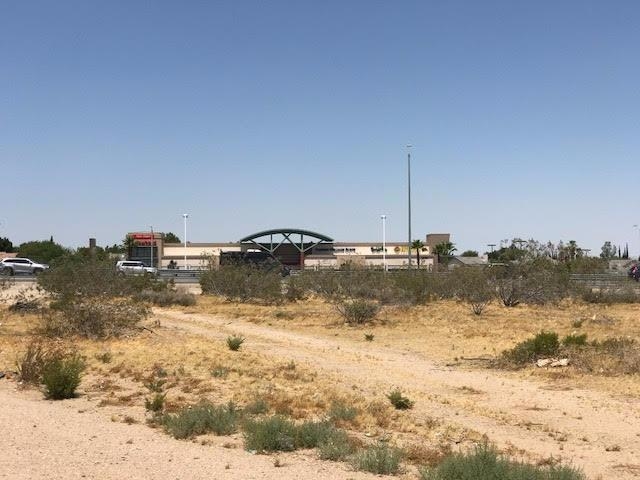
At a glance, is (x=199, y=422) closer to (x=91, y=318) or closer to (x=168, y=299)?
(x=91, y=318)

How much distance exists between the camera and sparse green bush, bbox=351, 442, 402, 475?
8.53 m

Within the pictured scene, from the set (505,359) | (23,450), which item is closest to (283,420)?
(23,450)

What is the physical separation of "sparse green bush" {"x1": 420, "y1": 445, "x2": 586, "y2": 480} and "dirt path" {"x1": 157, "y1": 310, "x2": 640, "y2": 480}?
1.47 metres

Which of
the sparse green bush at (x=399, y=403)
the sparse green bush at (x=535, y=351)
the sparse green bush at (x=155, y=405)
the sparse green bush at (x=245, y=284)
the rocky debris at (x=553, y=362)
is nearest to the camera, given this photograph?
the sparse green bush at (x=155, y=405)

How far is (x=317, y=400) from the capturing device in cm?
1348

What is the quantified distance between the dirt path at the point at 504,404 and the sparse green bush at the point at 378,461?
234 cm

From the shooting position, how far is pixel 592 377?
1698cm

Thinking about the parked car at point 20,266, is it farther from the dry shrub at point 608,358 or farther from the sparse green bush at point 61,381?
the dry shrub at point 608,358

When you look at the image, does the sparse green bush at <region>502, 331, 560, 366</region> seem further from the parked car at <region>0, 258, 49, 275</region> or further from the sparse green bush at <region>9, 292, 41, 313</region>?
the parked car at <region>0, 258, 49, 275</region>

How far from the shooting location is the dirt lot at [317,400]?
914 centimetres

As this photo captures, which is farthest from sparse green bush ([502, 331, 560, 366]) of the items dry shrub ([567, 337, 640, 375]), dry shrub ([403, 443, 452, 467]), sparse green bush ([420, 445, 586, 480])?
sparse green bush ([420, 445, 586, 480])

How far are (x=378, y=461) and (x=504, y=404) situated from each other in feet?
20.8

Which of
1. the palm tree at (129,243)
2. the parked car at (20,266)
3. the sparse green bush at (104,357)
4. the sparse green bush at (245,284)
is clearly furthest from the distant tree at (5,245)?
the sparse green bush at (104,357)

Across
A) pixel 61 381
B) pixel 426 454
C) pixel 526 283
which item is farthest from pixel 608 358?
pixel 526 283
